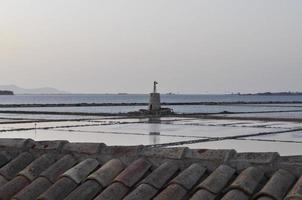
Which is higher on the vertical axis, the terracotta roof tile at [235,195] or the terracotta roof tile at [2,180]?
the terracotta roof tile at [235,195]

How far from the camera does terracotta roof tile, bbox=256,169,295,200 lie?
2.29m

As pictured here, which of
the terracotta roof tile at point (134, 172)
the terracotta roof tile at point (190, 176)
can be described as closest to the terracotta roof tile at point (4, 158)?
the terracotta roof tile at point (134, 172)

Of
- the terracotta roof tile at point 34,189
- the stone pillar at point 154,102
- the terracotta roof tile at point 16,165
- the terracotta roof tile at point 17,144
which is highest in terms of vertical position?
the stone pillar at point 154,102

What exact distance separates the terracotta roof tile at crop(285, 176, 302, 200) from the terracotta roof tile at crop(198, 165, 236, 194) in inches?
13.9

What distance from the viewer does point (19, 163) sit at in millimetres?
3209

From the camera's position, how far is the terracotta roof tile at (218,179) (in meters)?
2.44

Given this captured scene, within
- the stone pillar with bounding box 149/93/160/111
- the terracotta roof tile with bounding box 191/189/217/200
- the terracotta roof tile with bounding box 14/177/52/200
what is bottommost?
the terracotta roof tile with bounding box 14/177/52/200

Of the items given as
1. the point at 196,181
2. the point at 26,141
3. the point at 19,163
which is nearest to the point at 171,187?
the point at 196,181

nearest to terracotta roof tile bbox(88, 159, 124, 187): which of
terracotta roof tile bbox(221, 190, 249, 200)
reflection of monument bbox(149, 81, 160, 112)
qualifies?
terracotta roof tile bbox(221, 190, 249, 200)

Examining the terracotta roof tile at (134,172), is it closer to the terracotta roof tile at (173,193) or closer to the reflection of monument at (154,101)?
the terracotta roof tile at (173,193)

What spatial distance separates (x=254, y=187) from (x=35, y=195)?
1.16 meters

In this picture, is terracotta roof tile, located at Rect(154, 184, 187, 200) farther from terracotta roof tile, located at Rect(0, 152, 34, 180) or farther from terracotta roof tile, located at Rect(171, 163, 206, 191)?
terracotta roof tile, located at Rect(0, 152, 34, 180)

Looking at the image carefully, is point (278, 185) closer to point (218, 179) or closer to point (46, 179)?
point (218, 179)

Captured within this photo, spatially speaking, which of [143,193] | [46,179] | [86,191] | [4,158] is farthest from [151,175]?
[4,158]
